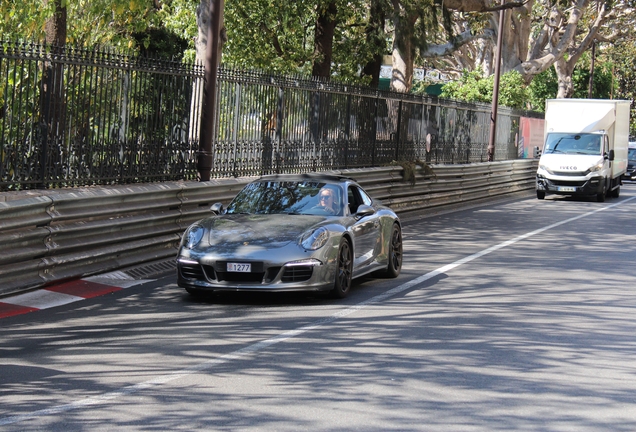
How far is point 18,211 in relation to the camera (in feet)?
34.8

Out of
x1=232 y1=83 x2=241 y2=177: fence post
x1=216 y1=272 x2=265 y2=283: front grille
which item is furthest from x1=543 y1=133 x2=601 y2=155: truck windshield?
x1=216 y1=272 x2=265 y2=283: front grille

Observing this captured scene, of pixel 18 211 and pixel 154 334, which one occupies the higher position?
pixel 18 211

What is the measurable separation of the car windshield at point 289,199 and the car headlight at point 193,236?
0.83 metres

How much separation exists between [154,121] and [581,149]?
67.3 feet

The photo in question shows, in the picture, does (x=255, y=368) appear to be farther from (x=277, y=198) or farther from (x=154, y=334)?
(x=277, y=198)

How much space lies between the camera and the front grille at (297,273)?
33.9 ft

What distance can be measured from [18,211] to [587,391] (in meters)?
6.24

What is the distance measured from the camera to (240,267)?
1025 centimetres

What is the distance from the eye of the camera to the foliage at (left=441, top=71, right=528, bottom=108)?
137ft

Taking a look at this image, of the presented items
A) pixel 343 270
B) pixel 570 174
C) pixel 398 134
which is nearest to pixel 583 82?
pixel 570 174

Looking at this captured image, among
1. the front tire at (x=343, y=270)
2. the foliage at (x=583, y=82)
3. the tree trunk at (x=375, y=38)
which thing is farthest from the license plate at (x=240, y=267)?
the foliage at (x=583, y=82)

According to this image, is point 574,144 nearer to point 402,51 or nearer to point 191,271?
point 402,51

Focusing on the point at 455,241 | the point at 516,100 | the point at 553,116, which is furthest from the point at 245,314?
the point at 516,100

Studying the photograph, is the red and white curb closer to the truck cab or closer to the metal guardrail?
the metal guardrail
